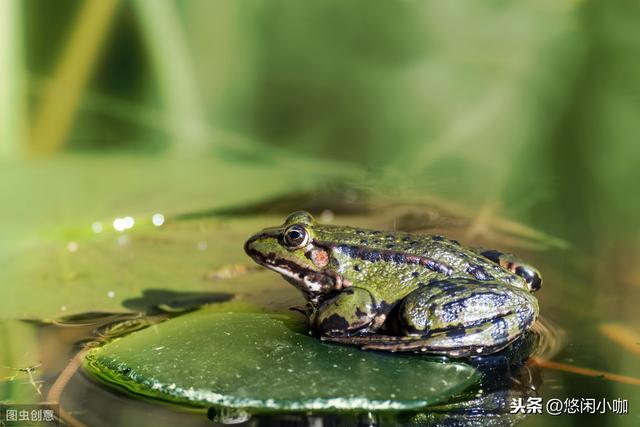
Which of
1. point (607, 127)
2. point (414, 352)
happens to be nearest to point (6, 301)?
point (414, 352)

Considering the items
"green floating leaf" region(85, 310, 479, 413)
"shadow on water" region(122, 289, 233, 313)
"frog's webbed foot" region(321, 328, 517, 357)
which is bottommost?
"green floating leaf" region(85, 310, 479, 413)

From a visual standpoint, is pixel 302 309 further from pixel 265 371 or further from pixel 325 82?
pixel 325 82

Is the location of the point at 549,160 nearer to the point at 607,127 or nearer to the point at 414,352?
the point at 607,127

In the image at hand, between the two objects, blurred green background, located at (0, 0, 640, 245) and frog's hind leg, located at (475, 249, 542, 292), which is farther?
blurred green background, located at (0, 0, 640, 245)

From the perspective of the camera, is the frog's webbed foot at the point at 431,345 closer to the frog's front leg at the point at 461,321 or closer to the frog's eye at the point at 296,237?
the frog's front leg at the point at 461,321

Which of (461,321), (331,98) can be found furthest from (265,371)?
(331,98)

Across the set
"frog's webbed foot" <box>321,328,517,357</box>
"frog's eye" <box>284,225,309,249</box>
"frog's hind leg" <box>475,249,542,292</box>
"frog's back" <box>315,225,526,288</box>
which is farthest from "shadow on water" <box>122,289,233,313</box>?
"frog's hind leg" <box>475,249,542,292</box>

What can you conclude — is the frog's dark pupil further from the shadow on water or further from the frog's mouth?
the shadow on water
